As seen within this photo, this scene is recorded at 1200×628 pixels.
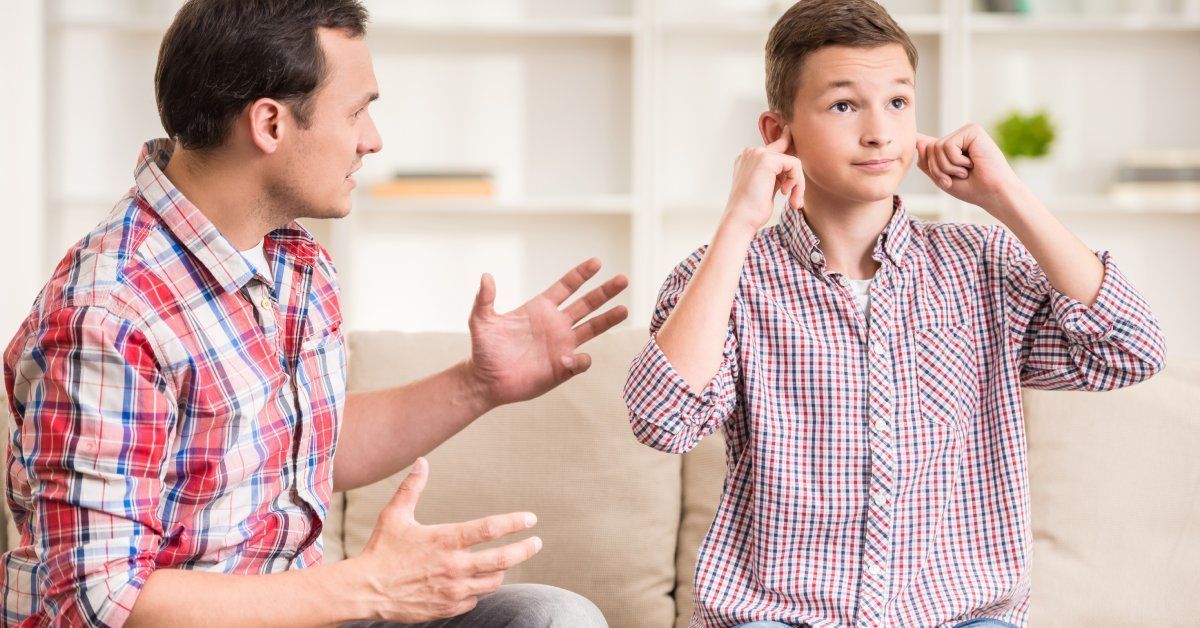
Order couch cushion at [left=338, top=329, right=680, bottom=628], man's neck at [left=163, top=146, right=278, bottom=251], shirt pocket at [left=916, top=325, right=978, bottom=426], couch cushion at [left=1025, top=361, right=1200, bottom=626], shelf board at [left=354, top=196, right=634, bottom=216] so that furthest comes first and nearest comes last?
shelf board at [left=354, top=196, right=634, bottom=216]
couch cushion at [left=338, top=329, right=680, bottom=628]
couch cushion at [left=1025, top=361, right=1200, bottom=626]
shirt pocket at [left=916, top=325, right=978, bottom=426]
man's neck at [left=163, top=146, right=278, bottom=251]

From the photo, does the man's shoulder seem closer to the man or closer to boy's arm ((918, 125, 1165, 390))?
the man

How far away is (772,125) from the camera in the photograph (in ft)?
4.72

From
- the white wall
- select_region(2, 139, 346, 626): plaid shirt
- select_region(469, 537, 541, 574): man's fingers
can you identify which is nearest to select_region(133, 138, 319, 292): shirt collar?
select_region(2, 139, 346, 626): plaid shirt

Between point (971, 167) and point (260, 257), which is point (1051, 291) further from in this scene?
point (260, 257)

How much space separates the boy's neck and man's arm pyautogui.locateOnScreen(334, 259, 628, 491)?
10.7 inches

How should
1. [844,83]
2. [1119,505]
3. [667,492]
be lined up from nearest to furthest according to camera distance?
[844,83] < [1119,505] < [667,492]

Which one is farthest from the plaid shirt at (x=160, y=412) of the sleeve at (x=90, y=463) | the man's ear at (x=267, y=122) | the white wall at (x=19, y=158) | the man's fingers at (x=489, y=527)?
the white wall at (x=19, y=158)

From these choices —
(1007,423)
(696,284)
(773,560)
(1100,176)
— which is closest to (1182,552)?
(1007,423)

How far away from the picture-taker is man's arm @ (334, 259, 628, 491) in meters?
1.46

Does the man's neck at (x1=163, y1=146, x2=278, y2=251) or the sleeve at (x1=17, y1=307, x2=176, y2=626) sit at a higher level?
Result: the man's neck at (x1=163, y1=146, x2=278, y2=251)

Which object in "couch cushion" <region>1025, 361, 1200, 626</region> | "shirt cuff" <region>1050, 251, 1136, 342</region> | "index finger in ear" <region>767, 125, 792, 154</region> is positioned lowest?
"couch cushion" <region>1025, 361, 1200, 626</region>

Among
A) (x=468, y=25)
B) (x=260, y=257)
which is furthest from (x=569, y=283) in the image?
(x=468, y=25)

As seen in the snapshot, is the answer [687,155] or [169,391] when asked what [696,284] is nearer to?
[169,391]

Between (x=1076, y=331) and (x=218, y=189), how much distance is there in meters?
0.99
